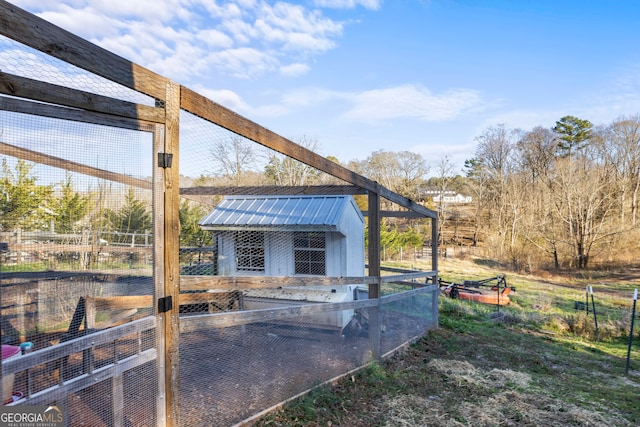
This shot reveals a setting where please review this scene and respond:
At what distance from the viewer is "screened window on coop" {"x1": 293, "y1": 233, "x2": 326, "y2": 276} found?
539 centimetres

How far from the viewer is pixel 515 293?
12.7 m

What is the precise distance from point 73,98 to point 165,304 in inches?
47.6

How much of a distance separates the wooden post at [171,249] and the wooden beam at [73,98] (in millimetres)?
109

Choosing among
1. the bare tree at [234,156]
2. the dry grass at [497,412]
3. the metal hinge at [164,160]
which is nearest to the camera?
the metal hinge at [164,160]

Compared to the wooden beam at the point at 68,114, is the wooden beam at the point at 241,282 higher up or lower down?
lower down

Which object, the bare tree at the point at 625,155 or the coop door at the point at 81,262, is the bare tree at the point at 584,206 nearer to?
the bare tree at the point at 625,155

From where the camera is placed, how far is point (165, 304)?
2170mm

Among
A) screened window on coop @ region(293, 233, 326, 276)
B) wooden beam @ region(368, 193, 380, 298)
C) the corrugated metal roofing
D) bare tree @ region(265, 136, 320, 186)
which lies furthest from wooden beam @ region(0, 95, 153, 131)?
screened window on coop @ region(293, 233, 326, 276)

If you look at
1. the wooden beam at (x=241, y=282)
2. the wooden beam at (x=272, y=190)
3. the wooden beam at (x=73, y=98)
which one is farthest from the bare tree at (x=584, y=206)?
the wooden beam at (x=73, y=98)

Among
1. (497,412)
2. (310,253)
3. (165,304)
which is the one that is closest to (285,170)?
(310,253)

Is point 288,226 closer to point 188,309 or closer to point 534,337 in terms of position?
point 188,309

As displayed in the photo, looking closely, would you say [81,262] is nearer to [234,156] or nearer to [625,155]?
[234,156]

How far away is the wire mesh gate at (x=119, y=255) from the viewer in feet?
5.30

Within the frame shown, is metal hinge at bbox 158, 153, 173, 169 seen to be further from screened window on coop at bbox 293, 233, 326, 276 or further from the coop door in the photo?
screened window on coop at bbox 293, 233, 326, 276
